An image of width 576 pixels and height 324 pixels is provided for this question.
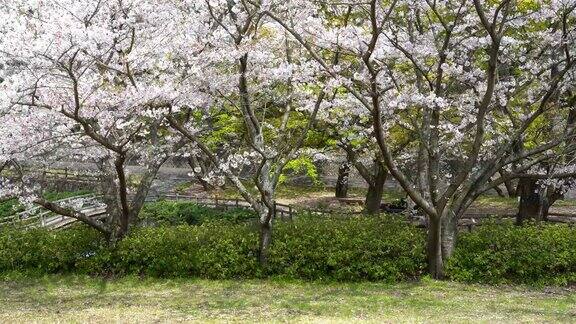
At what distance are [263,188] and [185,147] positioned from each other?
3954 mm

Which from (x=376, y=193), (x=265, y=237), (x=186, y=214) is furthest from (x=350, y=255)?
(x=186, y=214)

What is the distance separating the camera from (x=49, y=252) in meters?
13.8

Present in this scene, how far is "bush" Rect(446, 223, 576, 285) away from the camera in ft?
40.0

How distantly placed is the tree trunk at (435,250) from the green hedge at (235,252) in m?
0.28

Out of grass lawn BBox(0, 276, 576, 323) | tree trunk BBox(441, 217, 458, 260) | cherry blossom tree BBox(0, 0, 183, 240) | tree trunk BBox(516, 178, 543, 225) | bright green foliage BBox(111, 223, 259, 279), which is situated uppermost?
cherry blossom tree BBox(0, 0, 183, 240)

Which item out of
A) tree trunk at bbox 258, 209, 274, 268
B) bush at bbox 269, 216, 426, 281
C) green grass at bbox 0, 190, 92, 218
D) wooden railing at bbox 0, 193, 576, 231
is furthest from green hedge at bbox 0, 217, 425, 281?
green grass at bbox 0, 190, 92, 218

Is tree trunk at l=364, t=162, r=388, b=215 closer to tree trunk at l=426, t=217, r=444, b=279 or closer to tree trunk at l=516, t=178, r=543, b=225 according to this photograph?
tree trunk at l=516, t=178, r=543, b=225

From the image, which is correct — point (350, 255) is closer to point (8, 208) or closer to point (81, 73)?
point (81, 73)

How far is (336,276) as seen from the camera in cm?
1252

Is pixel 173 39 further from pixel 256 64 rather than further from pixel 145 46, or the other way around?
pixel 256 64

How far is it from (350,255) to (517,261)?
12.3 ft

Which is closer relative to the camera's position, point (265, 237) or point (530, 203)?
point (265, 237)

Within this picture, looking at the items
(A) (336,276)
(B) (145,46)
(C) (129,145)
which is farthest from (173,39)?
(A) (336,276)

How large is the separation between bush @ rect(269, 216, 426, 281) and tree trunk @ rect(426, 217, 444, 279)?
238 mm
